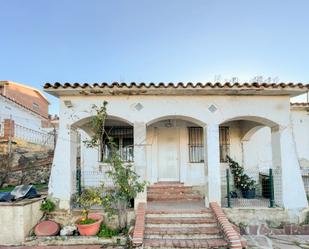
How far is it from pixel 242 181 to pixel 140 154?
17.3 feet

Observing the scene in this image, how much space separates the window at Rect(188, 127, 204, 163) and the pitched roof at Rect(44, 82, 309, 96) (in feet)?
13.4

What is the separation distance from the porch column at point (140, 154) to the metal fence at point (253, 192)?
3097mm

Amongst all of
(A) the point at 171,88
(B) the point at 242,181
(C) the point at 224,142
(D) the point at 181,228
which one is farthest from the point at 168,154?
(D) the point at 181,228

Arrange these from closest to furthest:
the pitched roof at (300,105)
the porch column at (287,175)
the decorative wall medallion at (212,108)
→ the porch column at (287,175) → the decorative wall medallion at (212,108) → the pitched roof at (300,105)

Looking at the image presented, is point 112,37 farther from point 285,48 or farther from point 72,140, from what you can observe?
point 285,48

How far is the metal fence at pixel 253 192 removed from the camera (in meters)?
8.47

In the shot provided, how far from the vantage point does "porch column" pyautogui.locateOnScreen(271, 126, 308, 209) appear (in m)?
8.05

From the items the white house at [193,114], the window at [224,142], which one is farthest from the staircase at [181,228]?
the window at [224,142]

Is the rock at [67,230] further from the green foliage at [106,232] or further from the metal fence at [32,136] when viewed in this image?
the metal fence at [32,136]

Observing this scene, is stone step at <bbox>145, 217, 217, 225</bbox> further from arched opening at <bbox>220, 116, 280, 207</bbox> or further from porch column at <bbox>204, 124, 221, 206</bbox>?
arched opening at <bbox>220, 116, 280, 207</bbox>

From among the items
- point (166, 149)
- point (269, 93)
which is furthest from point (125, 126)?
point (269, 93)

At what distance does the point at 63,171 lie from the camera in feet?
26.7

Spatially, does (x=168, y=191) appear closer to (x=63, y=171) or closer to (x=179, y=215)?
(x=179, y=215)

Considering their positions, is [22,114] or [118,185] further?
[22,114]
